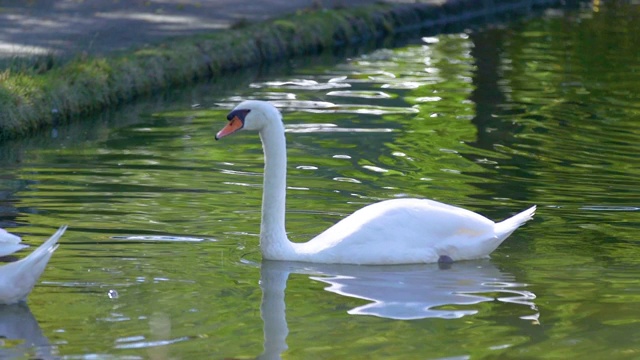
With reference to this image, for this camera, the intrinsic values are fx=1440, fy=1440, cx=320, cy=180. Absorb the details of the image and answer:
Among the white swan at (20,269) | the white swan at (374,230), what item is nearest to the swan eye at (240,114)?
the white swan at (374,230)

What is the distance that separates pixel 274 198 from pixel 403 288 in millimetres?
1198

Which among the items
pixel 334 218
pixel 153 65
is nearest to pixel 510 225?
pixel 334 218

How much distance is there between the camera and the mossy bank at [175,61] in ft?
48.8

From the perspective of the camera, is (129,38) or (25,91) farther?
(129,38)

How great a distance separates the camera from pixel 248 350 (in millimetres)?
7121

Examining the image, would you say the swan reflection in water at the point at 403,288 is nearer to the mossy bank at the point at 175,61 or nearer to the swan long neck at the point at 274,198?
the swan long neck at the point at 274,198

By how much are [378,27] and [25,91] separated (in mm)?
11655

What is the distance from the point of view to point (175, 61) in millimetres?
18719

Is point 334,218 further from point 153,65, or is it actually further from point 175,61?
point 175,61

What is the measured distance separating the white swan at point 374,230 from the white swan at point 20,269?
5.35ft

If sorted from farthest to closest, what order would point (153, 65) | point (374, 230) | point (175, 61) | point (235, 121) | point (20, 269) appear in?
point (175, 61), point (153, 65), point (235, 121), point (374, 230), point (20, 269)

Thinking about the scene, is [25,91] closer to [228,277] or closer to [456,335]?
[228,277]

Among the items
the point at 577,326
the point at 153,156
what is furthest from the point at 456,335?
the point at 153,156

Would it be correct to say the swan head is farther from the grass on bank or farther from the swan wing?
the grass on bank
